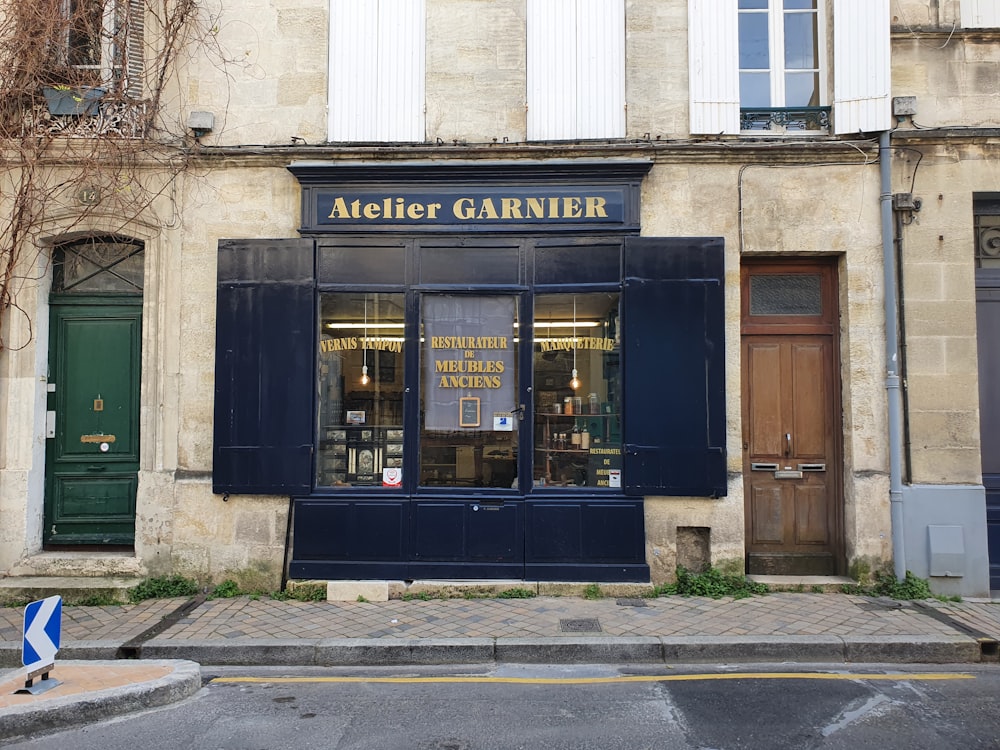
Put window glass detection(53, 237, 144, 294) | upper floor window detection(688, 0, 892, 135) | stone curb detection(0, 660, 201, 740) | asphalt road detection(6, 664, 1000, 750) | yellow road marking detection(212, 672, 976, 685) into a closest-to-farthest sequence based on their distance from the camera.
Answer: asphalt road detection(6, 664, 1000, 750) < stone curb detection(0, 660, 201, 740) < yellow road marking detection(212, 672, 976, 685) < upper floor window detection(688, 0, 892, 135) < window glass detection(53, 237, 144, 294)

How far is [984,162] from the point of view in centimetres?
688

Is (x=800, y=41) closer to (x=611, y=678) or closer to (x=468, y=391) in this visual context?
(x=468, y=391)

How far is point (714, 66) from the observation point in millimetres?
6977

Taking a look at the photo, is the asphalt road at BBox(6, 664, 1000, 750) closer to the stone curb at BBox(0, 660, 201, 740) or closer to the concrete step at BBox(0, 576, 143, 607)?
the stone curb at BBox(0, 660, 201, 740)

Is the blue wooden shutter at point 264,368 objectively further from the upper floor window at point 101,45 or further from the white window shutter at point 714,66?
the white window shutter at point 714,66

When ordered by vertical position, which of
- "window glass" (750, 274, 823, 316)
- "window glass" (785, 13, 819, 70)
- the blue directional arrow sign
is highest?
"window glass" (785, 13, 819, 70)

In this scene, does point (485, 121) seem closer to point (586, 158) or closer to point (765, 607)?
point (586, 158)

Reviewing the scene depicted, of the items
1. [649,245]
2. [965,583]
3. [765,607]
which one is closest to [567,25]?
[649,245]

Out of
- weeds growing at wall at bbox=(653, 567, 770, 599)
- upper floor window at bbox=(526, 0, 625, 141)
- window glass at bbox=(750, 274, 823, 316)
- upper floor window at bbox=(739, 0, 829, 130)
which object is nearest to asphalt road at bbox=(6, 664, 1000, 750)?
weeds growing at wall at bbox=(653, 567, 770, 599)

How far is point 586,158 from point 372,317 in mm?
2751

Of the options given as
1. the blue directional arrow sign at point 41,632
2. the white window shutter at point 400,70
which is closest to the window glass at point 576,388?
the white window shutter at point 400,70

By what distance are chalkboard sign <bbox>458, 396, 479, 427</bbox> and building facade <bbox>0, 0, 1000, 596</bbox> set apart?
0.02m

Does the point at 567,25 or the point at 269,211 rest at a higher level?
the point at 567,25

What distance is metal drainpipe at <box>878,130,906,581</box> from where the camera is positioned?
6.64 metres
